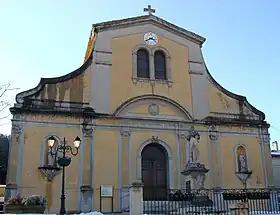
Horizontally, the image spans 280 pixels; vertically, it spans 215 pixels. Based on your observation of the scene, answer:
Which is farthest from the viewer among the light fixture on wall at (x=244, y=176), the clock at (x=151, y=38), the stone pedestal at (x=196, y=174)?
the clock at (x=151, y=38)

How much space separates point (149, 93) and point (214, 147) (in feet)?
15.4

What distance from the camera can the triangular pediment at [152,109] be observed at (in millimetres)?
20328

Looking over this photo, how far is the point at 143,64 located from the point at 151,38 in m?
1.72

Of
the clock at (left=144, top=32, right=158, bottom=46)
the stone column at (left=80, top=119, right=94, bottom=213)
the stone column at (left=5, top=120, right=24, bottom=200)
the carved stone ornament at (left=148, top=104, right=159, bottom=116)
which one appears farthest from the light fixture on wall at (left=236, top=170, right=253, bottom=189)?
the stone column at (left=5, top=120, right=24, bottom=200)

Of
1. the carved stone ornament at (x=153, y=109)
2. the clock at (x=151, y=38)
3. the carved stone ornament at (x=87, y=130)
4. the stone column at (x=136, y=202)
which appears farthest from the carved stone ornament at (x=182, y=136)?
the stone column at (x=136, y=202)

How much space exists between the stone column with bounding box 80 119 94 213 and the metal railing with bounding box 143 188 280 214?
2908 millimetres

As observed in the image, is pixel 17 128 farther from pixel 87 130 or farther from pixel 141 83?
pixel 141 83

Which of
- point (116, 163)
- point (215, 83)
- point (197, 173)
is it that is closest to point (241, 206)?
point (197, 173)

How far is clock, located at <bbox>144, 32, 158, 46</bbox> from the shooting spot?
2219 cm

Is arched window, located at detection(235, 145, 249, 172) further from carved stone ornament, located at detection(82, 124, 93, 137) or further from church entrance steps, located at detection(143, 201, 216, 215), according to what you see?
carved stone ornament, located at detection(82, 124, 93, 137)

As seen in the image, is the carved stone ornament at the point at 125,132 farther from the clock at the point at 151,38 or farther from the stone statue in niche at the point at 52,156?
the clock at the point at 151,38

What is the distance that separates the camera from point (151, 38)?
2230cm

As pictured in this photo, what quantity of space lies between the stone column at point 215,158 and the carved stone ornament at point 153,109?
3.24 meters

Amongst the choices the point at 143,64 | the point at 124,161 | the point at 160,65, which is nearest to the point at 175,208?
the point at 124,161
